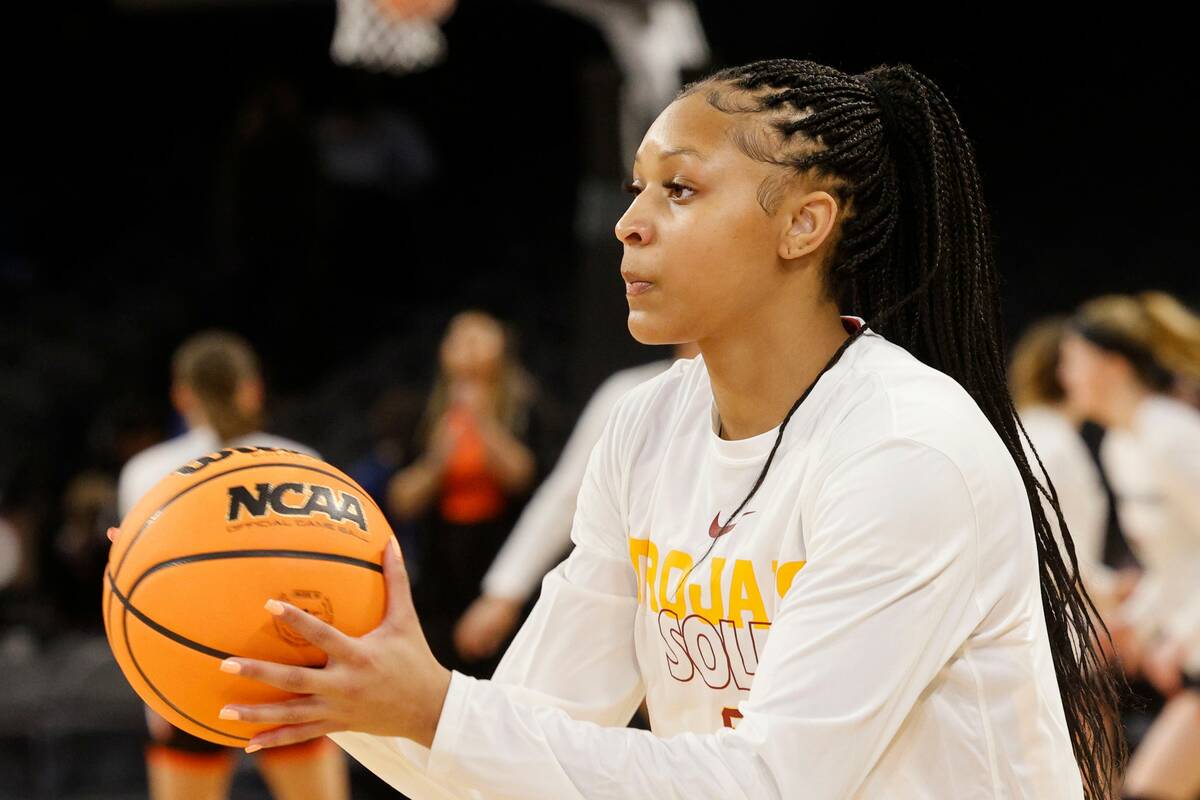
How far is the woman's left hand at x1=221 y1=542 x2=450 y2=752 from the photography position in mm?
1688

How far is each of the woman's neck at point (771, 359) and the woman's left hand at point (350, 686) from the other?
2.04ft

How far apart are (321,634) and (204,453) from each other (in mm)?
2988

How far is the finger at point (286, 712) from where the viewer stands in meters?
1.70

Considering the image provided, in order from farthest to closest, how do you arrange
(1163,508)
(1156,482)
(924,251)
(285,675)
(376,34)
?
(376,34)
(1163,508)
(1156,482)
(924,251)
(285,675)

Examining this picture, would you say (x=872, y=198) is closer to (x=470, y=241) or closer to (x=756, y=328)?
(x=756, y=328)

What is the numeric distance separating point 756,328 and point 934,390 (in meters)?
0.29

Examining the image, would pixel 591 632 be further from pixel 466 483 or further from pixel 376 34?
pixel 376 34

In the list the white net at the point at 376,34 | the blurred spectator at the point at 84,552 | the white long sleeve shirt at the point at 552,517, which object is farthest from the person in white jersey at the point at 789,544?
the white net at the point at 376,34

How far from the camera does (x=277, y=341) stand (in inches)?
432

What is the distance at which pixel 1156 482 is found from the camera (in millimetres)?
5168

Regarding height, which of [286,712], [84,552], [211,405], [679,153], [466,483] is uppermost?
[679,153]

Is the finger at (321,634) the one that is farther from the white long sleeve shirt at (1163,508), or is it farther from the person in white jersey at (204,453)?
the white long sleeve shirt at (1163,508)

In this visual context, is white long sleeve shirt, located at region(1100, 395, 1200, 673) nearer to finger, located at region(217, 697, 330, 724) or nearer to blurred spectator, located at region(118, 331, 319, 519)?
blurred spectator, located at region(118, 331, 319, 519)

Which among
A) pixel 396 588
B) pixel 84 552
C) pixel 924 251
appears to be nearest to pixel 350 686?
pixel 396 588
